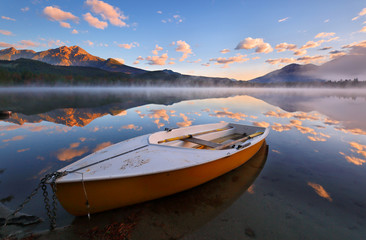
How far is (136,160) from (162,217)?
1.58 metres

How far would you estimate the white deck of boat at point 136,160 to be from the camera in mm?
3619

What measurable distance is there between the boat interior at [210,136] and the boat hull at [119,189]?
7.34ft

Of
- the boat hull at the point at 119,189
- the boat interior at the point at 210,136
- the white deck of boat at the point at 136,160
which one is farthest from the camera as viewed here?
the boat interior at the point at 210,136

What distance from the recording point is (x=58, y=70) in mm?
191750

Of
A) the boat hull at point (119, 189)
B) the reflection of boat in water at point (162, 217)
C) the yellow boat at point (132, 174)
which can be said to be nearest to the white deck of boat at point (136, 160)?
the yellow boat at point (132, 174)

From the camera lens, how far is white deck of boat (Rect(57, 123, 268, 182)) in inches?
142

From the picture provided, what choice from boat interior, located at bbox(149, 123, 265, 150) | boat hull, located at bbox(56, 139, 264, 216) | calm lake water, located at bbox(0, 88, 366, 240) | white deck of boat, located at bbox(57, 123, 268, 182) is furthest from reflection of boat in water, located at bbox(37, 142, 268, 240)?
boat interior, located at bbox(149, 123, 265, 150)

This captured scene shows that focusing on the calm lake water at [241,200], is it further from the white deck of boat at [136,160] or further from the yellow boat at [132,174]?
the white deck of boat at [136,160]

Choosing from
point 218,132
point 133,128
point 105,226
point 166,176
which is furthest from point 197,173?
point 133,128

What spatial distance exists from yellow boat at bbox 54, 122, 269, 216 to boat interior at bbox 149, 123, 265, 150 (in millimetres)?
1153

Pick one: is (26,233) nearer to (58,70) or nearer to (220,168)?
(220,168)

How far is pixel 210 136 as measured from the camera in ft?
29.0

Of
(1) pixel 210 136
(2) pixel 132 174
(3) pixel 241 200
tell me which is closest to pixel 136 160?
(2) pixel 132 174

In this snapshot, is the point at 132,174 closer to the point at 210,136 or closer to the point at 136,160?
the point at 136,160
